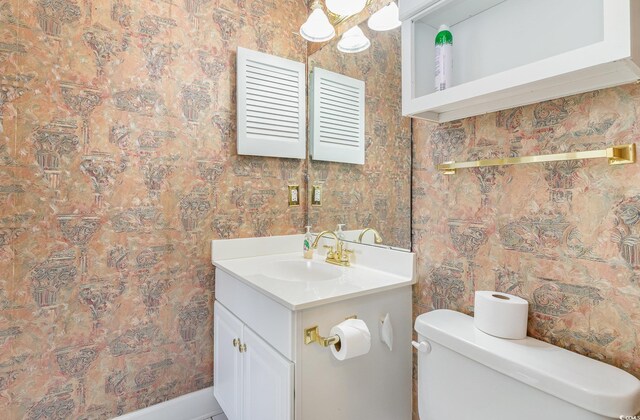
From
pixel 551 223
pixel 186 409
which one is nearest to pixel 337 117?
pixel 551 223

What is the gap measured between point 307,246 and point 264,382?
2.44ft

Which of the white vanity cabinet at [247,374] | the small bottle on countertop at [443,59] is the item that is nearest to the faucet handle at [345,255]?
the white vanity cabinet at [247,374]

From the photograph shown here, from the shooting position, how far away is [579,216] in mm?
861

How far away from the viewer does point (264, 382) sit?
1.13m

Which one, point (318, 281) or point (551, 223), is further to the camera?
point (318, 281)

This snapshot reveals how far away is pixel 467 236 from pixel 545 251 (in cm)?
23

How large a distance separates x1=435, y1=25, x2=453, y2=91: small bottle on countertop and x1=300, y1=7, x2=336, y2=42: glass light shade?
789 mm

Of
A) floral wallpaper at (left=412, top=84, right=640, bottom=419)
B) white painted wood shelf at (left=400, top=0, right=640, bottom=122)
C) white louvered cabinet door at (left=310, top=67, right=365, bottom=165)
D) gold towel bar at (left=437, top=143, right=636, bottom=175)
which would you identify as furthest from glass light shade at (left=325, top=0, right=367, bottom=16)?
gold towel bar at (left=437, top=143, right=636, bottom=175)

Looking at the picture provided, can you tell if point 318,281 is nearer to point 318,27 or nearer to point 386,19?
point 386,19

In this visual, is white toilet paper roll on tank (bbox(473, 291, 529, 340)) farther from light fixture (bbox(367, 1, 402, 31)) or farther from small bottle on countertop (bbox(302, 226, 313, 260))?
light fixture (bbox(367, 1, 402, 31))

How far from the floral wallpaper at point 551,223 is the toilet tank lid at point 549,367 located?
0.09 metres

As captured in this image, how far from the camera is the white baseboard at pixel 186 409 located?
1481 millimetres

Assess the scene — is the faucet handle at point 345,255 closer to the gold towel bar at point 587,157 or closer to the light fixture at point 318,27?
the gold towel bar at point 587,157

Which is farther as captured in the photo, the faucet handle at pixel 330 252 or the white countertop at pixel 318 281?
the faucet handle at pixel 330 252
